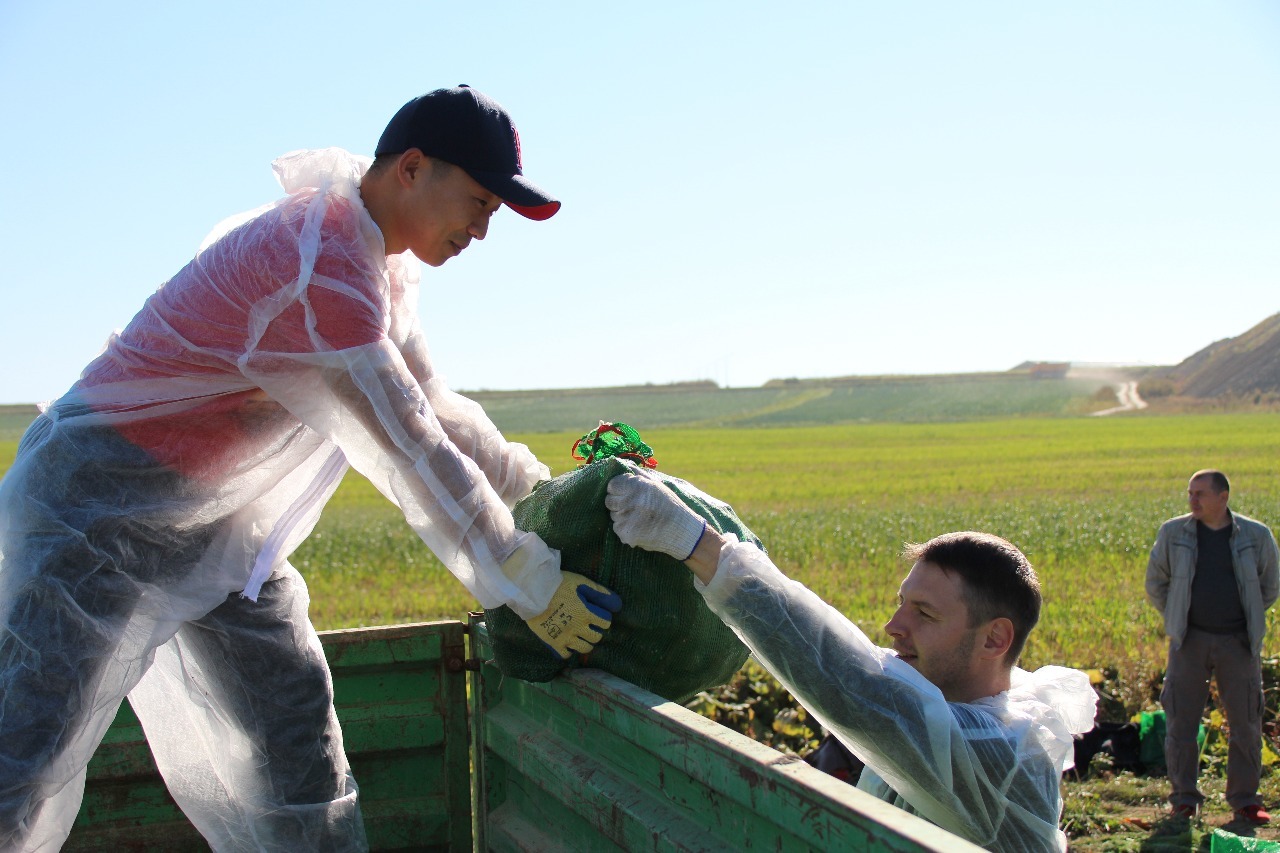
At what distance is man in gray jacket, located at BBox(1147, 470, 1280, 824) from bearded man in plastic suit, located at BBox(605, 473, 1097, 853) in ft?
13.2

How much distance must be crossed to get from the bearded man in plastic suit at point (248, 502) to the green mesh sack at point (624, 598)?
0.08m

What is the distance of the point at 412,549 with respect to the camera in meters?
14.3

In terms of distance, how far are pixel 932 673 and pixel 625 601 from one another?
61 centimetres

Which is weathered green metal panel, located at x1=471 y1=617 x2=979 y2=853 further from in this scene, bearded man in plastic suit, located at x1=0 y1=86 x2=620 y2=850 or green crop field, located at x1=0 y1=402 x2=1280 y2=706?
green crop field, located at x1=0 y1=402 x2=1280 y2=706

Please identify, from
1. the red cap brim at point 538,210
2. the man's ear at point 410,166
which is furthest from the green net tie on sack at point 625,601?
the man's ear at point 410,166

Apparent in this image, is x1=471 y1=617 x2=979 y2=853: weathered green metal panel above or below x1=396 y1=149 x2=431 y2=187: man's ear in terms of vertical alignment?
below

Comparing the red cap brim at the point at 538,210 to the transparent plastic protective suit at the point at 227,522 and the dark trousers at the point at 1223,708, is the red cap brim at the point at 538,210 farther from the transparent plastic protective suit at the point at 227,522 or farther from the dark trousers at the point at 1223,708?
the dark trousers at the point at 1223,708

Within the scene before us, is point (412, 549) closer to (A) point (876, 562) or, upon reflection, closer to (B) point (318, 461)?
(A) point (876, 562)

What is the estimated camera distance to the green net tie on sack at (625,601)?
233 centimetres

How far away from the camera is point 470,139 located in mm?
2430

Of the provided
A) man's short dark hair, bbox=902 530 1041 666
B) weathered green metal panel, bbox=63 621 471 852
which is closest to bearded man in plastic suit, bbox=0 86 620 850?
weathered green metal panel, bbox=63 621 471 852

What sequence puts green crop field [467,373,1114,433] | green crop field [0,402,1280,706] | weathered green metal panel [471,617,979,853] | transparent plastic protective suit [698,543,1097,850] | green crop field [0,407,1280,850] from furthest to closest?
1. green crop field [467,373,1114,433]
2. green crop field [0,402,1280,706]
3. green crop field [0,407,1280,850]
4. transparent plastic protective suit [698,543,1097,850]
5. weathered green metal panel [471,617,979,853]

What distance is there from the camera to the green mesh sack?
2.33 m

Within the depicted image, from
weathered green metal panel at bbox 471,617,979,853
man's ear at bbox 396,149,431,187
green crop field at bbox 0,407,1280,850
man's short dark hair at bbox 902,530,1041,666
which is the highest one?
man's ear at bbox 396,149,431,187
